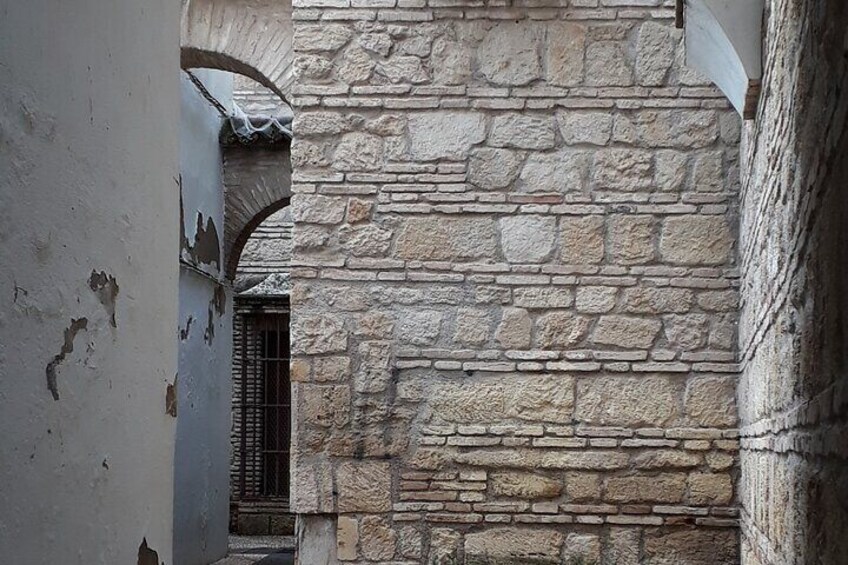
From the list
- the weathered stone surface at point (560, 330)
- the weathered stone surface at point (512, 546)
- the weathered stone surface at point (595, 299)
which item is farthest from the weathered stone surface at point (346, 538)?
the weathered stone surface at point (595, 299)

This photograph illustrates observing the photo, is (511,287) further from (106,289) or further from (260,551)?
(260,551)

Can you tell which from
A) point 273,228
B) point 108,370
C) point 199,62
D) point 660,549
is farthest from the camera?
point 273,228

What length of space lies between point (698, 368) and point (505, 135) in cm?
137

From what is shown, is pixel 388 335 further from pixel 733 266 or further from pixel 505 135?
pixel 733 266

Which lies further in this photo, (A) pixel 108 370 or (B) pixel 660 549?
(B) pixel 660 549

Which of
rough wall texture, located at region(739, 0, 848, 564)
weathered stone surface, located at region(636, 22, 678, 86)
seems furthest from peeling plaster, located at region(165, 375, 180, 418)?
weathered stone surface, located at region(636, 22, 678, 86)

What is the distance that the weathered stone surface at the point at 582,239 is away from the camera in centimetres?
525

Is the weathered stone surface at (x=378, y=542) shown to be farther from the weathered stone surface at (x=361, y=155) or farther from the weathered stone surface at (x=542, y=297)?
the weathered stone surface at (x=361, y=155)

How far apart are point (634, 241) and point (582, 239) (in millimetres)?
234

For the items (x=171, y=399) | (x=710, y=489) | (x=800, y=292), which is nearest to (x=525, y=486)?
(x=710, y=489)

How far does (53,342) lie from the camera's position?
70.8 inches

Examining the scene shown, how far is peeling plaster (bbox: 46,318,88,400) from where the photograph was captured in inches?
69.9

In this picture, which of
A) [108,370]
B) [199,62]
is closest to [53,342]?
[108,370]

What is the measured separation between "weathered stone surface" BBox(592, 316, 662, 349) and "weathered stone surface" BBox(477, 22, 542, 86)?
46.7 inches
